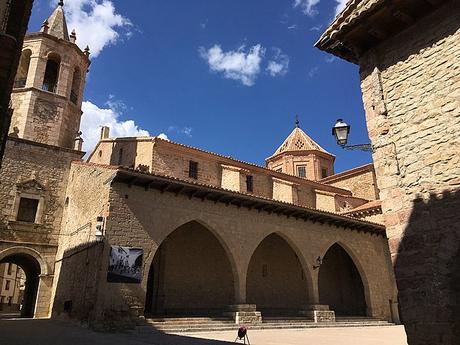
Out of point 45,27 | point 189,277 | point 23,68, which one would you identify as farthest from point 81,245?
point 45,27

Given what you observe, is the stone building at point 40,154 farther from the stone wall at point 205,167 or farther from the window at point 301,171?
the window at point 301,171

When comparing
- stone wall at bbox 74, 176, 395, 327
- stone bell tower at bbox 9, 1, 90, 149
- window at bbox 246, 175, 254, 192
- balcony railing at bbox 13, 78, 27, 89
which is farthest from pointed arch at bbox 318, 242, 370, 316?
balcony railing at bbox 13, 78, 27, 89

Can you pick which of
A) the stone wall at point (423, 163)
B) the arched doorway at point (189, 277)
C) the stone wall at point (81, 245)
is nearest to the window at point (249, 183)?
the arched doorway at point (189, 277)

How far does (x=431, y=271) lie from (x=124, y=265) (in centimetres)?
944

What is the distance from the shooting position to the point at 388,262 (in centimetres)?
2131

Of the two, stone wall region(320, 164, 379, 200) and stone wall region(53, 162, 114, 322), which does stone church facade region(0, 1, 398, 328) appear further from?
stone wall region(320, 164, 379, 200)

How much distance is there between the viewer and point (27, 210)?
19172 mm

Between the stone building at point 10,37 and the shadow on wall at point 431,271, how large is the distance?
6200mm

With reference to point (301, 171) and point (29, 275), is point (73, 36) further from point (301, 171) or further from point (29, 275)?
point (301, 171)

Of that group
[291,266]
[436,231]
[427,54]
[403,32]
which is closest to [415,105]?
[427,54]

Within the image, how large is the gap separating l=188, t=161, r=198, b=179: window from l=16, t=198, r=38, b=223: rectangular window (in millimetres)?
8356

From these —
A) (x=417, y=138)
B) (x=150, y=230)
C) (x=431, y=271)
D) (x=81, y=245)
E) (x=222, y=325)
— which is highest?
(x=417, y=138)

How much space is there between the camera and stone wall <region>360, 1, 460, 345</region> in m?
5.62

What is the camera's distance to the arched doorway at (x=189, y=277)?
15914 millimetres
